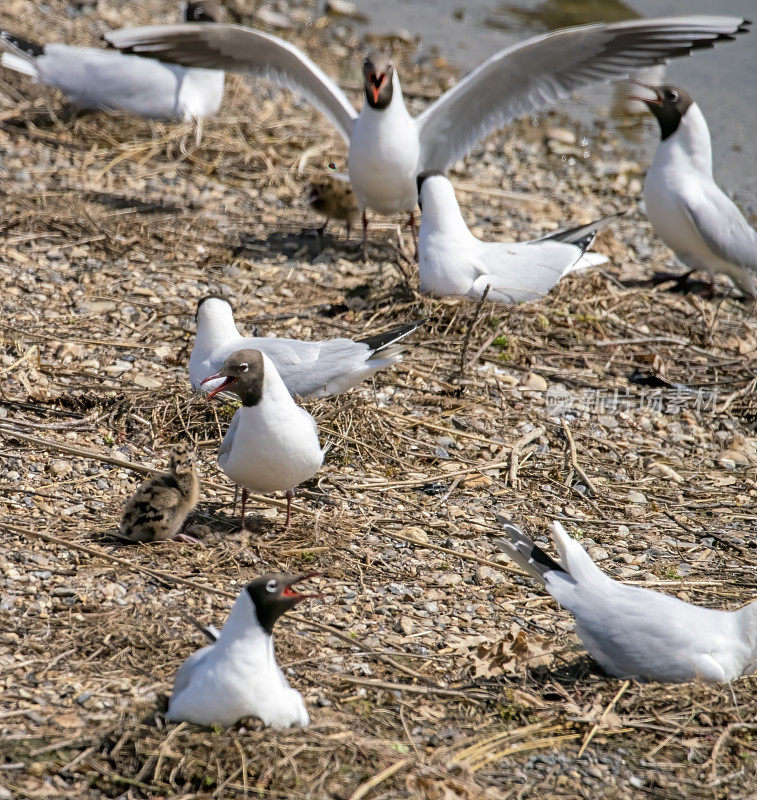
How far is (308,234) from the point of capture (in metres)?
8.21

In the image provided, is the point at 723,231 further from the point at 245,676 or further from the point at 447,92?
the point at 245,676

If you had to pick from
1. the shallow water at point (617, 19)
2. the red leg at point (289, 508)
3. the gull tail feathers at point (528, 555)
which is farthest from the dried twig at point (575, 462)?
the shallow water at point (617, 19)

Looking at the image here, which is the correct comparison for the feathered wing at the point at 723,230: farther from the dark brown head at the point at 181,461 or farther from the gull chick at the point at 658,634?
the dark brown head at the point at 181,461

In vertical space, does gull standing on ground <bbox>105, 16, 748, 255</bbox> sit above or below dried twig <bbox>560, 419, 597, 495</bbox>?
above

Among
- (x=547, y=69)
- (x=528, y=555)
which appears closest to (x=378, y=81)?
(x=547, y=69)

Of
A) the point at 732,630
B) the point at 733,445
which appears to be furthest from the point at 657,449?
the point at 732,630

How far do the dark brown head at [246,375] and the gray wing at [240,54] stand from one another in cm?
429

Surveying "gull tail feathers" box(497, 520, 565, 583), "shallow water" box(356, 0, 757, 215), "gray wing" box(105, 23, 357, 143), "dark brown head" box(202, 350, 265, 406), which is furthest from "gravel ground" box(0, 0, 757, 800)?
"shallow water" box(356, 0, 757, 215)

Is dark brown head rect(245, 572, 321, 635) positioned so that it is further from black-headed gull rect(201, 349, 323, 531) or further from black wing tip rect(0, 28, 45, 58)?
black wing tip rect(0, 28, 45, 58)

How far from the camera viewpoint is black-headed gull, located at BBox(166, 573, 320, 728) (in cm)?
316

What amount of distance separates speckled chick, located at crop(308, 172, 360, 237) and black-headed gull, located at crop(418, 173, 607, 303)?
0.98m

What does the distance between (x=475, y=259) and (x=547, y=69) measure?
1.79 m

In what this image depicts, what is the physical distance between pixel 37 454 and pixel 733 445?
12.0 ft

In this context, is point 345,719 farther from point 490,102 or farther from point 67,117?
point 67,117
